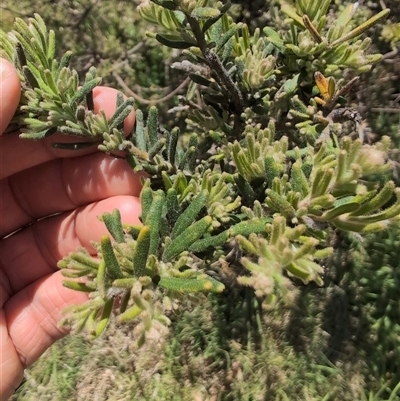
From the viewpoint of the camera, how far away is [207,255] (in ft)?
4.92

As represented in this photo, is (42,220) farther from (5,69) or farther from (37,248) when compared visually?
(5,69)

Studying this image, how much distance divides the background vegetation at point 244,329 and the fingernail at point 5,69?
1.44m

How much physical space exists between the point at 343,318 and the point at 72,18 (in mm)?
2691

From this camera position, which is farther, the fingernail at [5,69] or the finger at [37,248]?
the finger at [37,248]

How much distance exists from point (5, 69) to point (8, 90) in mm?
59

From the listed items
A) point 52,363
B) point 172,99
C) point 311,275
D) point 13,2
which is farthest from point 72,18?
point 311,275

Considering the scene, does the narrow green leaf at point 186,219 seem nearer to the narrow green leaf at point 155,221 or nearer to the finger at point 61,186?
the narrow green leaf at point 155,221

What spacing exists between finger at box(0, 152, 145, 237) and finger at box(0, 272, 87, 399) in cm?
32

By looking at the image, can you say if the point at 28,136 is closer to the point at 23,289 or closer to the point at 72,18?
the point at 23,289

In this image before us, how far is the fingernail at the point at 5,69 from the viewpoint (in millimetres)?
1290

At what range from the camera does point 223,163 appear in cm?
185

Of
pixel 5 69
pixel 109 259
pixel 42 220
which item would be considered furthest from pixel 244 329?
pixel 5 69

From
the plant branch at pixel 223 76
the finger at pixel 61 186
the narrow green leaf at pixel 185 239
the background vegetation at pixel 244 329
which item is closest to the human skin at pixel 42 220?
the finger at pixel 61 186

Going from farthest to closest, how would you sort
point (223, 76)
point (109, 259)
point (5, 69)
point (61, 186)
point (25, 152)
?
point (61, 186)
point (25, 152)
point (223, 76)
point (5, 69)
point (109, 259)
